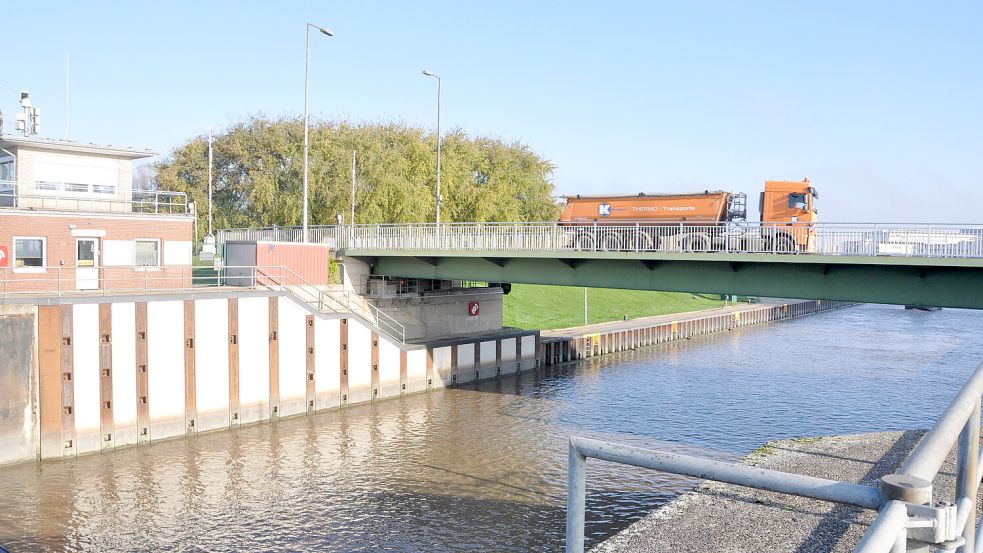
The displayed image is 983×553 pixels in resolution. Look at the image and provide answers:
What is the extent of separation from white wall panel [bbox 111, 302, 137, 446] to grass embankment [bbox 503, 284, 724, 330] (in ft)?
93.7

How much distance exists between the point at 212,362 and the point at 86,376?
14.3 ft

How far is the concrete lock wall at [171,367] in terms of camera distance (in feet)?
77.7

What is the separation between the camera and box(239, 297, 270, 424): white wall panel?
2903 centimetres

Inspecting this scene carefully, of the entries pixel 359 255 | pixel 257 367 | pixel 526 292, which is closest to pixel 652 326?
pixel 526 292

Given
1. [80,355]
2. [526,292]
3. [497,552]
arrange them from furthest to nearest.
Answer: [526,292], [80,355], [497,552]

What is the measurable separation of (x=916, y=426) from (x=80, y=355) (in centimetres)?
2936

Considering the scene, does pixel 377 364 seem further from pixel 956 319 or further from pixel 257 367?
pixel 956 319

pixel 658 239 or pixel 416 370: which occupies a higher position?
pixel 658 239

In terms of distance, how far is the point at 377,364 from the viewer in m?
34.0

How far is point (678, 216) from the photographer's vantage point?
35.2m

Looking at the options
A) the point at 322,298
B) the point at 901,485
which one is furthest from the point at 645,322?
the point at 901,485

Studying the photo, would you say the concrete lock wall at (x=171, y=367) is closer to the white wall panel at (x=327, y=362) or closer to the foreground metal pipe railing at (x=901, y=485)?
the white wall panel at (x=327, y=362)

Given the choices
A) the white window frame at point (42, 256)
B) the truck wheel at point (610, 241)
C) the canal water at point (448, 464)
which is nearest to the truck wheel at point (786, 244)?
the canal water at point (448, 464)

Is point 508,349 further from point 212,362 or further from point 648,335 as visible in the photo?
Answer: point 212,362
